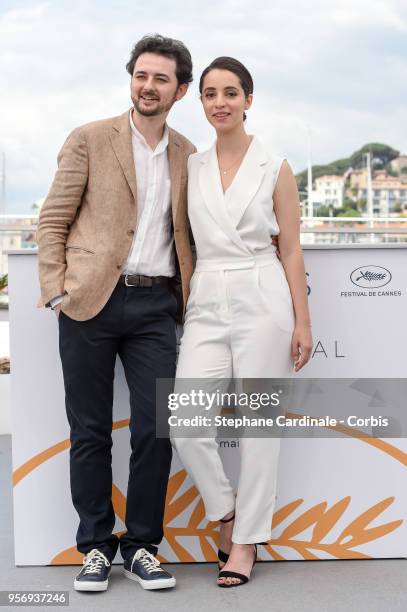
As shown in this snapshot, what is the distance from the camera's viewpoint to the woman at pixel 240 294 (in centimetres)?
276

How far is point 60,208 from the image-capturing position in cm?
278

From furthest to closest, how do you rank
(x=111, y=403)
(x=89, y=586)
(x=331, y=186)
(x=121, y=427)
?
(x=331, y=186) < (x=121, y=427) < (x=111, y=403) < (x=89, y=586)

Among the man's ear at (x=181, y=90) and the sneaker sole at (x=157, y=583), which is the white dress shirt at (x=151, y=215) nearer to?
the man's ear at (x=181, y=90)

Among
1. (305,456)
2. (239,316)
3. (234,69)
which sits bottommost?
(305,456)

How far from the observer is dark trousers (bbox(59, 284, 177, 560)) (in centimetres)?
279

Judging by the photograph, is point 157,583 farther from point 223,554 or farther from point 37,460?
point 37,460

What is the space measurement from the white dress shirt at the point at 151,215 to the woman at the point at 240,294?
0.09 m

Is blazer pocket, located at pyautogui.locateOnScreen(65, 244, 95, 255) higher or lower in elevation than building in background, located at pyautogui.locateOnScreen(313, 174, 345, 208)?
lower

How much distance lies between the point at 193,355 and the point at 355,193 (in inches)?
2737

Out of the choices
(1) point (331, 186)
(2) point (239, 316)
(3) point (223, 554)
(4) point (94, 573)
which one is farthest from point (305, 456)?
(1) point (331, 186)

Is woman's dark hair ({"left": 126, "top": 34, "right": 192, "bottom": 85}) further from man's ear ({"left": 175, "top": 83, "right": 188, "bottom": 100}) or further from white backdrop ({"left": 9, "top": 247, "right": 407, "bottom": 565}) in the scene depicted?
white backdrop ({"left": 9, "top": 247, "right": 407, "bottom": 565})

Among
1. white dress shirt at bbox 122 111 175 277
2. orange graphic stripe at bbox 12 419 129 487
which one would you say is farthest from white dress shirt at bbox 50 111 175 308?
orange graphic stripe at bbox 12 419 129 487

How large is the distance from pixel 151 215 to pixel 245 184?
1.01 feet

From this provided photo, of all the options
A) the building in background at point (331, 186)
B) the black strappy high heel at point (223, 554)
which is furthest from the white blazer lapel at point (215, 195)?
the building in background at point (331, 186)
